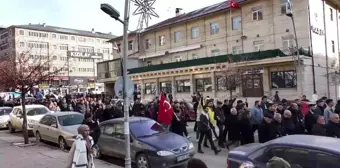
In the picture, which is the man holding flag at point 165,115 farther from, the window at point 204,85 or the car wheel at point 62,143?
the window at point 204,85

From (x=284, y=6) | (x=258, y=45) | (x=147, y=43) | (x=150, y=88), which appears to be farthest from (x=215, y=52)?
(x=147, y=43)

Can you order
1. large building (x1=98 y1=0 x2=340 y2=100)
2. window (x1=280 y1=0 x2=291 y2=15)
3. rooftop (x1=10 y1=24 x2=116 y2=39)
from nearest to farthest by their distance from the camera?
large building (x1=98 y1=0 x2=340 y2=100) → window (x1=280 y1=0 x2=291 y2=15) → rooftop (x1=10 y1=24 x2=116 y2=39)

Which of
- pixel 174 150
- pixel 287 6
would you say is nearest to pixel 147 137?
pixel 174 150

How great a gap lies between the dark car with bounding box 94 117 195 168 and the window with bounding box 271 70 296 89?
Result: 19.9 metres

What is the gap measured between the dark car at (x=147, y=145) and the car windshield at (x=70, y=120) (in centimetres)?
293

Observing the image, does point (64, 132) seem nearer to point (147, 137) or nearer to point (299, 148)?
point (147, 137)

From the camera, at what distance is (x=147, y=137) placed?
32.0ft

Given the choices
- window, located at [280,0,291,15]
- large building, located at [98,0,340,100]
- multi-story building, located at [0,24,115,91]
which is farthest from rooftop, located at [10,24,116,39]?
window, located at [280,0,291,15]

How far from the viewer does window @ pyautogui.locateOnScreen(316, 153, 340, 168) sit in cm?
507

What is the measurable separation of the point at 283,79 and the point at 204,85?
30.2 ft

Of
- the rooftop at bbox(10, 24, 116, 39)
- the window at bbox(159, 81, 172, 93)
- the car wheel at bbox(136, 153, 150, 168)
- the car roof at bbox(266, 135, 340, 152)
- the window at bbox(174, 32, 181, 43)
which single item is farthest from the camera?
the rooftop at bbox(10, 24, 116, 39)

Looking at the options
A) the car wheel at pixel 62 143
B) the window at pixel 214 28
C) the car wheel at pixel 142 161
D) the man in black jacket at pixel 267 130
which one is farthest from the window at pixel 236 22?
the car wheel at pixel 142 161

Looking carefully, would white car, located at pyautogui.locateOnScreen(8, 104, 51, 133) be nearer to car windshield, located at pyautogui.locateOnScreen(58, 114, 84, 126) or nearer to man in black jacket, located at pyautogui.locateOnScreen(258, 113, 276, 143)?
car windshield, located at pyautogui.locateOnScreen(58, 114, 84, 126)

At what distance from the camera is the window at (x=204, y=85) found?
34.8 metres
